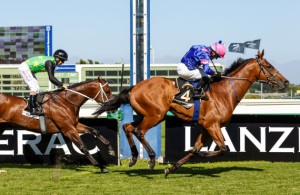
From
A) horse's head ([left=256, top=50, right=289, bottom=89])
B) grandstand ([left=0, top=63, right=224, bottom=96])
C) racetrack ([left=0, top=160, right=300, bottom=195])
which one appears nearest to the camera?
racetrack ([left=0, top=160, right=300, bottom=195])

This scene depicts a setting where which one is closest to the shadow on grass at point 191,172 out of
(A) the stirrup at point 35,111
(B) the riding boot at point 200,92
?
(B) the riding boot at point 200,92

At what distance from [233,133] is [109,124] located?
2.34 metres

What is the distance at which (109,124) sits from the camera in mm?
12273

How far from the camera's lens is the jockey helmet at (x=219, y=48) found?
33.7 ft

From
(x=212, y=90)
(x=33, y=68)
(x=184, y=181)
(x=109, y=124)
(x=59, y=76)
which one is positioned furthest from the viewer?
(x=59, y=76)

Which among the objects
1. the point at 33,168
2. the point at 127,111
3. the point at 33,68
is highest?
the point at 33,68

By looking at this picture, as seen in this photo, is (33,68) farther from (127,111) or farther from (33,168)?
(127,111)

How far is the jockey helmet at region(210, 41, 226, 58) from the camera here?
1027 cm

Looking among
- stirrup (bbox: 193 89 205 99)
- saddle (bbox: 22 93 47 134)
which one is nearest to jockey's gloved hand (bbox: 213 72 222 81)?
stirrup (bbox: 193 89 205 99)

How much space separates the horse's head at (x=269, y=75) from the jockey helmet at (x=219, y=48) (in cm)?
65

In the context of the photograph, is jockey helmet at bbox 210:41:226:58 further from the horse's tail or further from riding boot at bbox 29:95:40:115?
riding boot at bbox 29:95:40:115

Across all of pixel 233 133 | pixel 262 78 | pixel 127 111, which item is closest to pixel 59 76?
pixel 127 111

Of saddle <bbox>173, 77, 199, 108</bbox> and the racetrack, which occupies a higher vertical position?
saddle <bbox>173, 77, 199, 108</bbox>

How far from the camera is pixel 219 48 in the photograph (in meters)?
10.3
